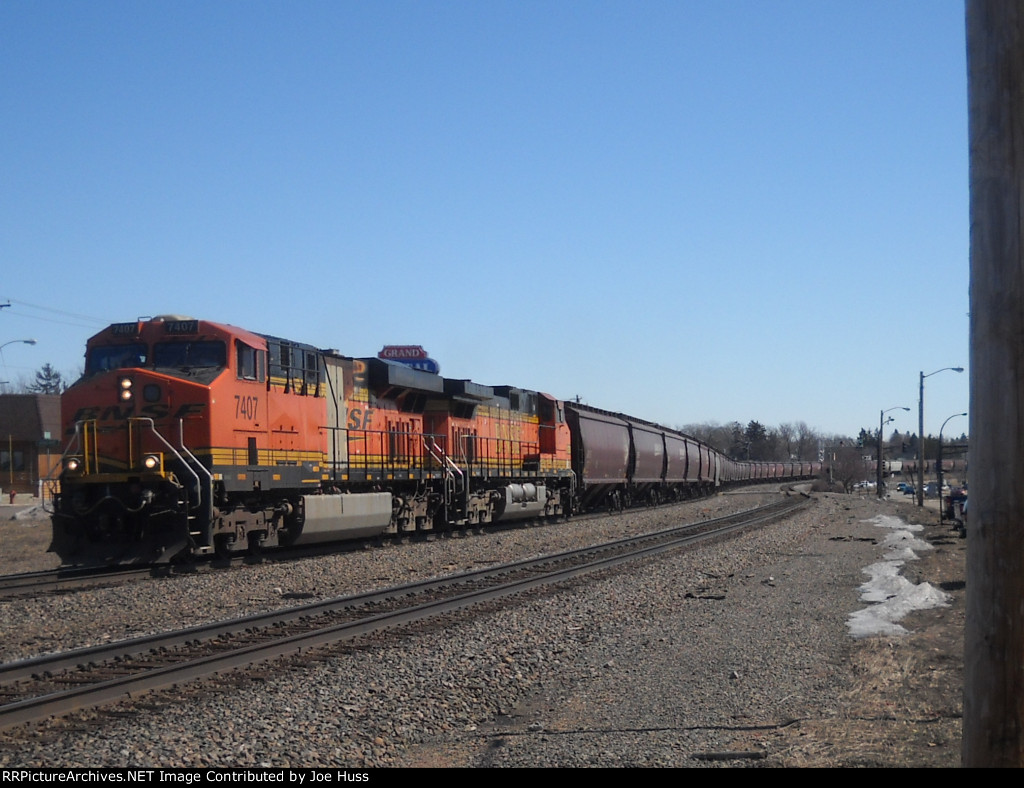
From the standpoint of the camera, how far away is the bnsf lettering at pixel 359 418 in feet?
66.8

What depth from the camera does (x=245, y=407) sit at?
16203 mm

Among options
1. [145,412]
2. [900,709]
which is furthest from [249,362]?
[900,709]

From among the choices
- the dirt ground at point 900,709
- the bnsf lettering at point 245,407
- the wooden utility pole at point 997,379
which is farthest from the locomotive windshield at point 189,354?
the wooden utility pole at point 997,379

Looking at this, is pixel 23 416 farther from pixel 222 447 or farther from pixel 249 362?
pixel 222 447

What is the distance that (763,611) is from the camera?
12430mm

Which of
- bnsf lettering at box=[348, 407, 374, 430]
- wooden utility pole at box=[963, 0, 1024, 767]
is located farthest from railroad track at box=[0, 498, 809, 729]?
wooden utility pole at box=[963, 0, 1024, 767]

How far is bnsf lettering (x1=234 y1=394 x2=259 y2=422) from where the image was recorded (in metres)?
15.9

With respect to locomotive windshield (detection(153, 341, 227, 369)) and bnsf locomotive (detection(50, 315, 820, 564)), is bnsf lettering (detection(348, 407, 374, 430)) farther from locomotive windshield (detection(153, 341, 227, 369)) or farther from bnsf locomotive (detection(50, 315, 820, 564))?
locomotive windshield (detection(153, 341, 227, 369))

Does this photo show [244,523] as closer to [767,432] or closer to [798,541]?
[798,541]

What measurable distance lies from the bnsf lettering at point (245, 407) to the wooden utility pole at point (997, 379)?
13767mm

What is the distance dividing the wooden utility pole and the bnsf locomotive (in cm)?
1300

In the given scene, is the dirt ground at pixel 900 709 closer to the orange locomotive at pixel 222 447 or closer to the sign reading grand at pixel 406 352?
the orange locomotive at pixel 222 447
